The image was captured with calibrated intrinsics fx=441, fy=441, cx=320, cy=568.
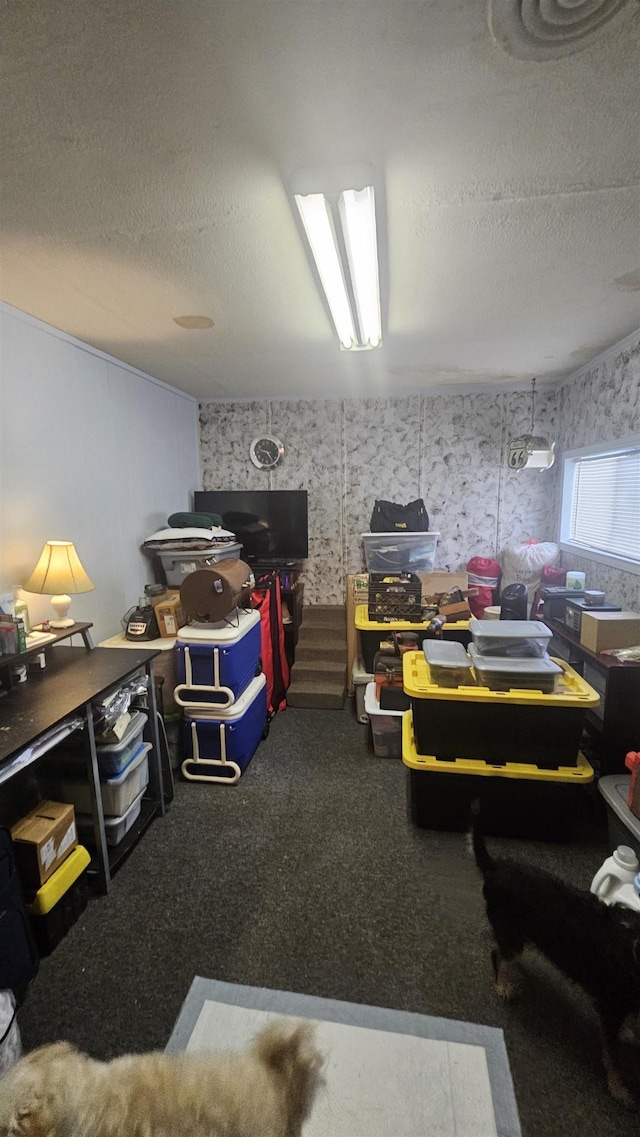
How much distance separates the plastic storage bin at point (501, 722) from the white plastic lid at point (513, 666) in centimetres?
9

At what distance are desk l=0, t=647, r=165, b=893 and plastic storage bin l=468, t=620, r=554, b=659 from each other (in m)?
1.58

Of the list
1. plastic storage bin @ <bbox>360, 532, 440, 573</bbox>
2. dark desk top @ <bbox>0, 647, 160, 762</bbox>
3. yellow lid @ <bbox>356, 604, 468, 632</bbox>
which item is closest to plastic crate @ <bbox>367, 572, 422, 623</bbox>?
yellow lid @ <bbox>356, 604, 468, 632</bbox>

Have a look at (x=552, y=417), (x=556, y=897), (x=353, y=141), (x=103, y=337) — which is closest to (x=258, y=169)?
(x=353, y=141)

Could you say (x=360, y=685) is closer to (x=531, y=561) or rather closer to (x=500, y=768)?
(x=500, y=768)

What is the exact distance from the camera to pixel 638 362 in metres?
2.50

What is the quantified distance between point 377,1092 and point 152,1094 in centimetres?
73

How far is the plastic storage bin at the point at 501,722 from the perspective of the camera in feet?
6.15

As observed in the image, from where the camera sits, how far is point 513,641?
2045 mm

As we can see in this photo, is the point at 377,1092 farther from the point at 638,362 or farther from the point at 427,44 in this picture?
the point at 638,362

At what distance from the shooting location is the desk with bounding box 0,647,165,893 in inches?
56.9

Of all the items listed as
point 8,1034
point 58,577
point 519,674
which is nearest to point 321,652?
point 519,674

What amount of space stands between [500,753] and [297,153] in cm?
225

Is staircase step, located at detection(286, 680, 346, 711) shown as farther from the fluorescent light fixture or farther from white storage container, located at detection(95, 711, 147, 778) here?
the fluorescent light fixture

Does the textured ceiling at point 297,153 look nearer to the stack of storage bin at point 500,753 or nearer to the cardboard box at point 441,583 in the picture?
the stack of storage bin at point 500,753
